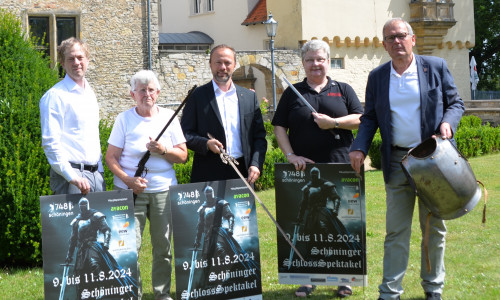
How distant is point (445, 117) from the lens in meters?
4.88

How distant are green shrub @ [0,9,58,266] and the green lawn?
33 centimetres

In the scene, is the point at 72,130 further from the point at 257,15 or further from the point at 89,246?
the point at 257,15

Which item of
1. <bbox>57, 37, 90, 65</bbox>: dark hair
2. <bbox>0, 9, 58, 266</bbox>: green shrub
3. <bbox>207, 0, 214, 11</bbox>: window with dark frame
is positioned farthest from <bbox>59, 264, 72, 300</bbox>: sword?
<bbox>207, 0, 214, 11</bbox>: window with dark frame

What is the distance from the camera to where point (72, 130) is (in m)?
4.79

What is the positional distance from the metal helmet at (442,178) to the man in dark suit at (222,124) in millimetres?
1199

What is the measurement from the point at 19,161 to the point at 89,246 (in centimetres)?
184

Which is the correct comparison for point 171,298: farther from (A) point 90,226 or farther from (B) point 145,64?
(B) point 145,64

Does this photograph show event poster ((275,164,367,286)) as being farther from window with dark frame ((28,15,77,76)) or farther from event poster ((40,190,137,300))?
window with dark frame ((28,15,77,76))

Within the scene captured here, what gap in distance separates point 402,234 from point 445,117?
90 cm

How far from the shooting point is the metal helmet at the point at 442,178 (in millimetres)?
4598

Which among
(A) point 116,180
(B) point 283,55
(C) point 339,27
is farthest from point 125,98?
(A) point 116,180

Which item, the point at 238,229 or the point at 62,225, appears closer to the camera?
the point at 62,225

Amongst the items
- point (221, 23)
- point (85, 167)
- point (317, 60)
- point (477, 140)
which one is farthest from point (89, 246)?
point (221, 23)

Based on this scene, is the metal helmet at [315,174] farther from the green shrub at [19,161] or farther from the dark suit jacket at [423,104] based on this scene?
the green shrub at [19,161]
